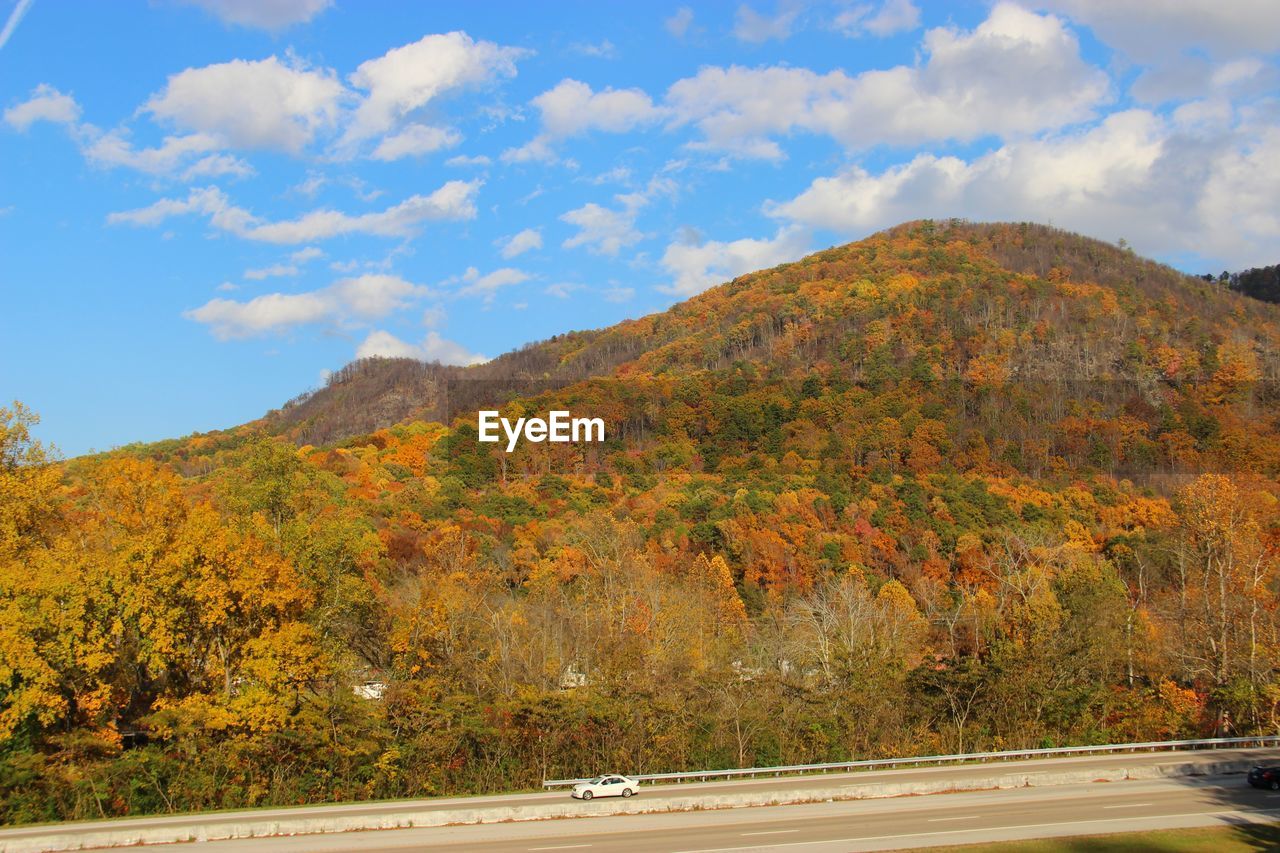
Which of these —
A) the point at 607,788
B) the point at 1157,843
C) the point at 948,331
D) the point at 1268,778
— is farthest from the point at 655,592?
the point at 948,331

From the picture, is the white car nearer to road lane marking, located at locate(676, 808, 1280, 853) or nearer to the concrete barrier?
the concrete barrier

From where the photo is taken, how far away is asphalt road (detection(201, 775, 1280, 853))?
1029 inches

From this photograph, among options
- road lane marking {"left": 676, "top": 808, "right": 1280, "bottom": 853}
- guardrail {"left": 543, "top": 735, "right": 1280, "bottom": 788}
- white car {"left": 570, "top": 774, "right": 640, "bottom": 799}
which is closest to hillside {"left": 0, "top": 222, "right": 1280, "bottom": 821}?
guardrail {"left": 543, "top": 735, "right": 1280, "bottom": 788}

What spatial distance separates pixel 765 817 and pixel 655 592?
101 feet

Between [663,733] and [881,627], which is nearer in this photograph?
[663,733]

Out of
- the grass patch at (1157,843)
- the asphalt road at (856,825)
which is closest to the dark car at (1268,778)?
the asphalt road at (856,825)

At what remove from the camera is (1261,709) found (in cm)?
4391

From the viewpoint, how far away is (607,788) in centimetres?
3241

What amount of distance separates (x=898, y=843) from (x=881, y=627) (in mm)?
34700

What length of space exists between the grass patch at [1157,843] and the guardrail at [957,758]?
11.3 metres

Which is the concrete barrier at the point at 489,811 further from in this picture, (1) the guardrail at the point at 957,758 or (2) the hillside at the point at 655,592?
(2) the hillside at the point at 655,592

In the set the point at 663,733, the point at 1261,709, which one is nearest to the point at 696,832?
the point at 663,733

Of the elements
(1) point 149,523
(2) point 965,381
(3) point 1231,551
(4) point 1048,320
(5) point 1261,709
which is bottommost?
(5) point 1261,709

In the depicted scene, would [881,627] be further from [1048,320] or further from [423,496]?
[1048,320]
